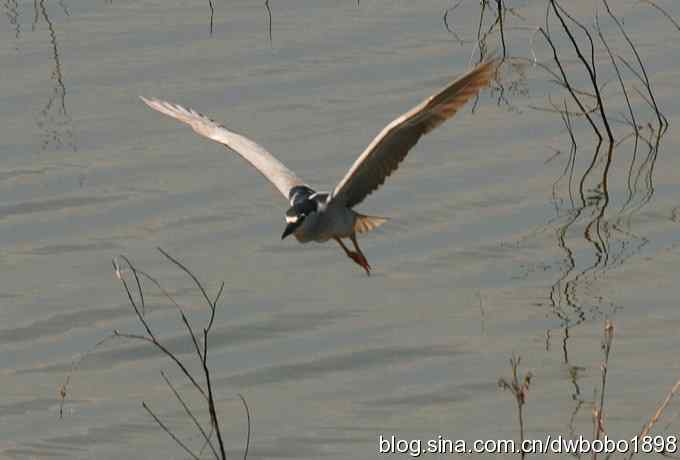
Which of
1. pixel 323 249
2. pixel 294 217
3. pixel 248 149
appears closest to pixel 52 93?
pixel 323 249

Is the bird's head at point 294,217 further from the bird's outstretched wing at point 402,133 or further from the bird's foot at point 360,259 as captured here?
the bird's foot at point 360,259

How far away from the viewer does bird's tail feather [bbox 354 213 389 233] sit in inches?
340

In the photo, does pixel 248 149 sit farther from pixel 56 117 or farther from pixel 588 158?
pixel 56 117

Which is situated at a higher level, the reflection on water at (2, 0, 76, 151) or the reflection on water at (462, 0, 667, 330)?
the reflection on water at (462, 0, 667, 330)

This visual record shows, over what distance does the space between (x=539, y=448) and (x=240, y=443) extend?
3.97 feet

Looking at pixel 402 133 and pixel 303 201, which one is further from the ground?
pixel 402 133

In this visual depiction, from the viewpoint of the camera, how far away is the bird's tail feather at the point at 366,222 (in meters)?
8.64

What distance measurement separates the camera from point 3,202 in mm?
11016

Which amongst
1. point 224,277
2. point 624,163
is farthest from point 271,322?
point 624,163

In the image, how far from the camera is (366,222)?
8.76 metres

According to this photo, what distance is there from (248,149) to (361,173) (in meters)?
0.93

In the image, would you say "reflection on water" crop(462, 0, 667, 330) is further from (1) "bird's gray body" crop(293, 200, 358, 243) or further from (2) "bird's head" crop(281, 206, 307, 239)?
(2) "bird's head" crop(281, 206, 307, 239)

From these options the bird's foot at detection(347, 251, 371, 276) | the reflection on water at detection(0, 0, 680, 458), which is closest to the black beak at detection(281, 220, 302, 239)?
the bird's foot at detection(347, 251, 371, 276)

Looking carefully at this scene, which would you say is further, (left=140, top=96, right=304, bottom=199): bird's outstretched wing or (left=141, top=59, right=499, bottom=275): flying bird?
(left=140, top=96, right=304, bottom=199): bird's outstretched wing
